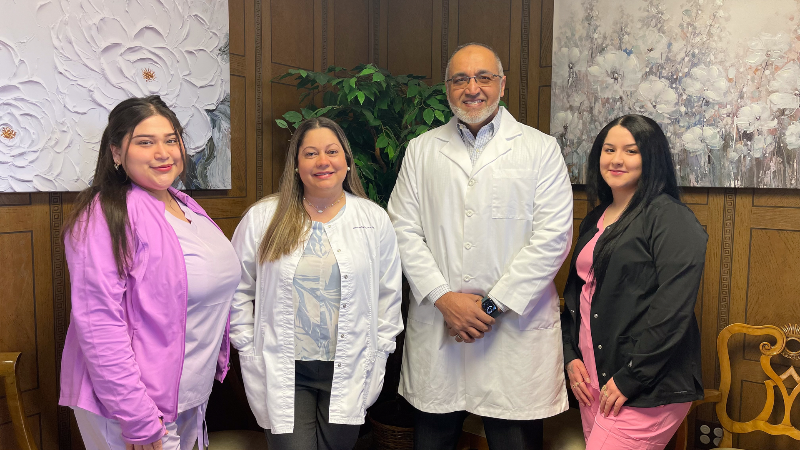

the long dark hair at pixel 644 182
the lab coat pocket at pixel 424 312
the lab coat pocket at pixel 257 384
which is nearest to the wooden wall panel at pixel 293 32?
the lab coat pocket at pixel 424 312

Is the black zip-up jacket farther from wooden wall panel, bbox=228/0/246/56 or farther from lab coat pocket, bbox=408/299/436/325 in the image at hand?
wooden wall panel, bbox=228/0/246/56

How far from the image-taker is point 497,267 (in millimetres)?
1996

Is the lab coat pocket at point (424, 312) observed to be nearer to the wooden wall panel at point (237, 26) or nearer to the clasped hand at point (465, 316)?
the clasped hand at point (465, 316)

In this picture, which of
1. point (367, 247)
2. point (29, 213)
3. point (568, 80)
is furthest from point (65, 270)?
point (568, 80)

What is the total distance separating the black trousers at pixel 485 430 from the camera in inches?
79.0

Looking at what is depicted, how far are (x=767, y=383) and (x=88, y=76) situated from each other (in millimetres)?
2817

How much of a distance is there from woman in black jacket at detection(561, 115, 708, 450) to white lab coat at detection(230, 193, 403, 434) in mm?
684

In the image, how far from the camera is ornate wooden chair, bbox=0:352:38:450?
70.3 inches

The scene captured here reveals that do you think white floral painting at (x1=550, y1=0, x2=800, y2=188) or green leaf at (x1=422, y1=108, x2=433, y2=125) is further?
green leaf at (x1=422, y1=108, x2=433, y2=125)

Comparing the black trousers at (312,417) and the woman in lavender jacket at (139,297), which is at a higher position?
the woman in lavender jacket at (139,297)

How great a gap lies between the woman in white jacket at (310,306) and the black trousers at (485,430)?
34 cm

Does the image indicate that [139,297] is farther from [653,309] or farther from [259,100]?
[259,100]

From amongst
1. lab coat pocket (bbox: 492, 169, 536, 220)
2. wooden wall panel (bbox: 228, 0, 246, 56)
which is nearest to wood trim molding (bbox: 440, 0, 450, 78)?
wooden wall panel (bbox: 228, 0, 246, 56)

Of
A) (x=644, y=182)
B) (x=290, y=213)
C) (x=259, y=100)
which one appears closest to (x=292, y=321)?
(x=290, y=213)
